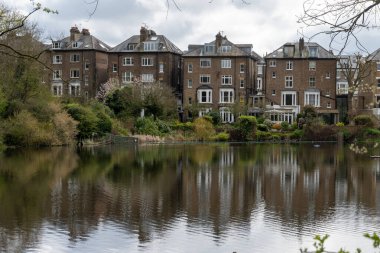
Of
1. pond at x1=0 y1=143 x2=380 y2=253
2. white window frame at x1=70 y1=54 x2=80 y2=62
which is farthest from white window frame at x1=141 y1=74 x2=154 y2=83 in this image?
pond at x1=0 y1=143 x2=380 y2=253

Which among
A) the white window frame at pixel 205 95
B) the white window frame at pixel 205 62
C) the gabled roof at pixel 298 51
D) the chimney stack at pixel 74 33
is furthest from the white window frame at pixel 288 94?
the chimney stack at pixel 74 33

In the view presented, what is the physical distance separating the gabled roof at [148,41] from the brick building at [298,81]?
1409cm

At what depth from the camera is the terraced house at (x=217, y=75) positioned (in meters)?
87.4

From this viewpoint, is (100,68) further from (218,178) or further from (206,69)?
(218,178)

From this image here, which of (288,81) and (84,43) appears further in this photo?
(84,43)

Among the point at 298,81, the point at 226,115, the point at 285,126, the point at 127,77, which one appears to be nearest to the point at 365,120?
the point at 285,126

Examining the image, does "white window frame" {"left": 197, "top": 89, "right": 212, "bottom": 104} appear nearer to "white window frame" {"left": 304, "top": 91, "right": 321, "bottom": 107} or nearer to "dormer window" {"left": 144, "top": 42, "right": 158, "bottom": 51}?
"dormer window" {"left": 144, "top": 42, "right": 158, "bottom": 51}

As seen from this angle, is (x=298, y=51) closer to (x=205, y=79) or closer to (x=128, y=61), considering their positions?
(x=205, y=79)

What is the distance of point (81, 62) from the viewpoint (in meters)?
90.8

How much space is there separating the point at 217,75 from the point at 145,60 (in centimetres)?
1060

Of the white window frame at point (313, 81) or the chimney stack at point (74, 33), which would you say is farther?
the chimney stack at point (74, 33)

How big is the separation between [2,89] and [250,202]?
116ft

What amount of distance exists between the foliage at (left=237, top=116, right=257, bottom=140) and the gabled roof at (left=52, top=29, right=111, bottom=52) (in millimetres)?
26149

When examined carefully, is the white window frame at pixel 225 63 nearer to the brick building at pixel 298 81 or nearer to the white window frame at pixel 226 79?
the white window frame at pixel 226 79
